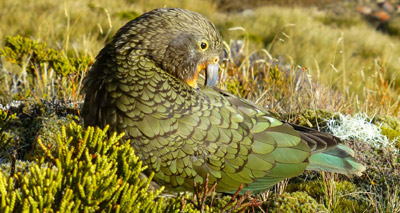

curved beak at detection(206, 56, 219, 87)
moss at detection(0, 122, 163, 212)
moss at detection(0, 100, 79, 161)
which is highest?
curved beak at detection(206, 56, 219, 87)

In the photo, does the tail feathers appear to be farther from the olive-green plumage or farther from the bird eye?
the bird eye

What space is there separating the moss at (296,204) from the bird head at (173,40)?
1.13m

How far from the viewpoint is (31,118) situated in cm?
353

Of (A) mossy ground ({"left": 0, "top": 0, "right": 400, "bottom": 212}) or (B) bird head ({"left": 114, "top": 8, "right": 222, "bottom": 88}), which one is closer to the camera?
(A) mossy ground ({"left": 0, "top": 0, "right": 400, "bottom": 212})

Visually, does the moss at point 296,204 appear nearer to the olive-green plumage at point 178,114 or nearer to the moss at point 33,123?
the olive-green plumage at point 178,114

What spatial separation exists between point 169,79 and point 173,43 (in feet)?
0.73

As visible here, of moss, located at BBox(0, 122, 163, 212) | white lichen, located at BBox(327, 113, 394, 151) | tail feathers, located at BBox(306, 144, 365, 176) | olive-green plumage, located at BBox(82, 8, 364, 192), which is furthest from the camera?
white lichen, located at BBox(327, 113, 394, 151)

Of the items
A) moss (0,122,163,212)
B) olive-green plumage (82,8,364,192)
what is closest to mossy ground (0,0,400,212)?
moss (0,122,163,212)

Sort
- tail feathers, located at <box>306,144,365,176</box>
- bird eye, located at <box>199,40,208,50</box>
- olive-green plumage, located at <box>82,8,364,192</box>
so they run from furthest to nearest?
1. tail feathers, located at <box>306,144,365,176</box>
2. bird eye, located at <box>199,40,208,50</box>
3. olive-green plumage, located at <box>82,8,364,192</box>

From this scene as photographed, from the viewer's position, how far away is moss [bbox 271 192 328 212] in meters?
2.56

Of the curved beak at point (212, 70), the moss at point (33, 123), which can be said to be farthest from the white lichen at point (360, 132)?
the moss at point (33, 123)

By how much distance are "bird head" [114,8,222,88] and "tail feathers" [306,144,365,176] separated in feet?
3.54

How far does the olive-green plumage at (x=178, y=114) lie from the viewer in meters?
2.10

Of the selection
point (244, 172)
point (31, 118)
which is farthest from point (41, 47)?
point (244, 172)
